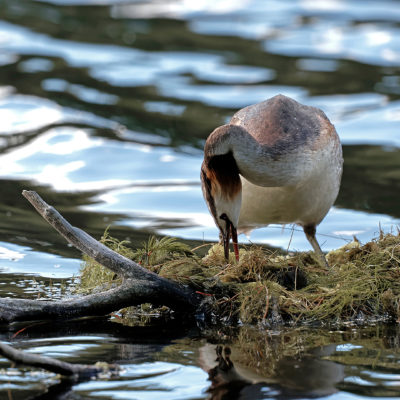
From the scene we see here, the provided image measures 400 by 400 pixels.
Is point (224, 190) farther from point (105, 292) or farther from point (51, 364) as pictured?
point (51, 364)

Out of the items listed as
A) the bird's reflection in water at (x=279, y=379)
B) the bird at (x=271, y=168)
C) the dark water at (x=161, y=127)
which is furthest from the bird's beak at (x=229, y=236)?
the bird's reflection in water at (x=279, y=379)

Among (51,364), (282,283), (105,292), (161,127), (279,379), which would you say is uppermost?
(161,127)

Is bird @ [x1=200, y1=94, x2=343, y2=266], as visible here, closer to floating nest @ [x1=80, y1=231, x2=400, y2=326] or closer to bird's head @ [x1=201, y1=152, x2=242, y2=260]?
bird's head @ [x1=201, y1=152, x2=242, y2=260]

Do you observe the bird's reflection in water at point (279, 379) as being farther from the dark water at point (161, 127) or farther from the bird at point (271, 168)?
the bird at point (271, 168)

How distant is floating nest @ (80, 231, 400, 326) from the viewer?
8148 millimetres

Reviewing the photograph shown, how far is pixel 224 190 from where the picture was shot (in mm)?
9047

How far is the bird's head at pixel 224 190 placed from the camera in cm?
891

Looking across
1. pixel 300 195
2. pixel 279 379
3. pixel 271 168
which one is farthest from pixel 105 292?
pixel 300 195

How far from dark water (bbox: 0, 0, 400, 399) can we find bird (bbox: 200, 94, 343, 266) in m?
0.87

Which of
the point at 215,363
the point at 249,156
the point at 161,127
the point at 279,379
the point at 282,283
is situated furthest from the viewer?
the point at 161,127

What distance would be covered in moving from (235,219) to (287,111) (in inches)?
50.7

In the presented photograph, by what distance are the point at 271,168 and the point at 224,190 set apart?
50 centimetres

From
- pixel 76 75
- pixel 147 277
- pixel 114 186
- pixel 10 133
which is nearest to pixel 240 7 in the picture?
pixel 76 75

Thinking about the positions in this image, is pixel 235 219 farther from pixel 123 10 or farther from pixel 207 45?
pixel 123 10
